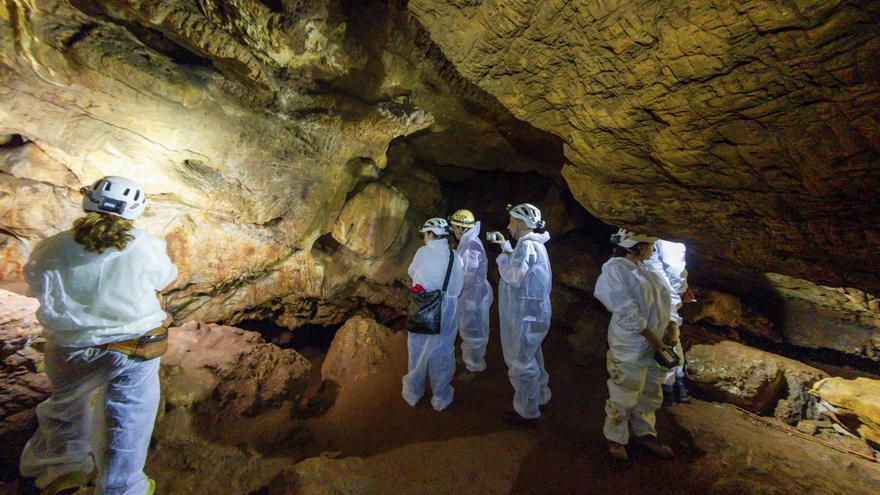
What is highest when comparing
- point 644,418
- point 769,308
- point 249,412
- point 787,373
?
point 769,308

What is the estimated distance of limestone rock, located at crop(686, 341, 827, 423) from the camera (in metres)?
4.61

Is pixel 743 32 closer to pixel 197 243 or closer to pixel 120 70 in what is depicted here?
pixel 120 70

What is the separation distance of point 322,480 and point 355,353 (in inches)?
99.1

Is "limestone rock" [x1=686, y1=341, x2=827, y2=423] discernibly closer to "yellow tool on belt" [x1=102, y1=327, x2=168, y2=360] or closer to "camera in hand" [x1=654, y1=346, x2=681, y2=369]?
"camera in hand" [x1=654, y1=346, x2=681, y2=369]

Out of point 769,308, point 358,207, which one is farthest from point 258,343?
point 769,308

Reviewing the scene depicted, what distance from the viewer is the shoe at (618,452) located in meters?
3.18

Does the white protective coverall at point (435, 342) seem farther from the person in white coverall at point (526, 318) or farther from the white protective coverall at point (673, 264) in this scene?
the white protective coverall at point (673, 264)

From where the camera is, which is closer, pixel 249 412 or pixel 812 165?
pixel 812 165

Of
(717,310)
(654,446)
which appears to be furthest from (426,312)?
(717,310)

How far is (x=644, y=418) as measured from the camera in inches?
130

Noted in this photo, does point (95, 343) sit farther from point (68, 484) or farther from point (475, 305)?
point (475, 305)

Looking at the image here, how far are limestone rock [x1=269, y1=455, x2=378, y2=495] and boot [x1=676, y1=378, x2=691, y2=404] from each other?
4449mm

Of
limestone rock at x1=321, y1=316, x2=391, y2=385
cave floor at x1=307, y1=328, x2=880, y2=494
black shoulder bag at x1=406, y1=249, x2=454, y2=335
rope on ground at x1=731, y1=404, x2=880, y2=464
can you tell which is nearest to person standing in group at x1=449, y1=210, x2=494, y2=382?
cave floor at x1=307, y1=328, x2=880, y2=494

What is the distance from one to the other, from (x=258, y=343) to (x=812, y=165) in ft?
19.9
